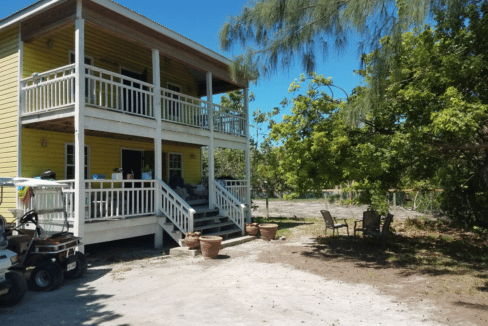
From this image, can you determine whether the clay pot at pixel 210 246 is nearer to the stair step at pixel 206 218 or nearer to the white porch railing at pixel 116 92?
the stair step at pixel 206 218

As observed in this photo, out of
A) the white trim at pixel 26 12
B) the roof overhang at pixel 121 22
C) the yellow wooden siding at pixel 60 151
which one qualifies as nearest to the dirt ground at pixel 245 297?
the yellow wooden siding at pixel 60 151

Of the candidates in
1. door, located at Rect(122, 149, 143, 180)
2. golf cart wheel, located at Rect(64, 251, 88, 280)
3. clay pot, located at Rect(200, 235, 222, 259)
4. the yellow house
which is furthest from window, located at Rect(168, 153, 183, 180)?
golf cart wheel, located at Rect(64, 251, 88, 280)

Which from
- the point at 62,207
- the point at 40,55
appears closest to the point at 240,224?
the point at 62,207

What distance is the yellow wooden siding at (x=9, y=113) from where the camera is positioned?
10.3 m

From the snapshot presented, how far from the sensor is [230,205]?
1263cm

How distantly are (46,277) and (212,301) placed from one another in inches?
124

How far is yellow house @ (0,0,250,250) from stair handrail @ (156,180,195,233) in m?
0.03

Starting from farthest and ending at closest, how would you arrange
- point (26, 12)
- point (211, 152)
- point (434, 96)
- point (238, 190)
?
point (238, 190) → point (211, 152) → point (26, 12) → point (434, 96)

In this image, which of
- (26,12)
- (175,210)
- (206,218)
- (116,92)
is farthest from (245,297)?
(26,12)

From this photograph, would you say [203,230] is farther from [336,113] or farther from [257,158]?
[257,158]

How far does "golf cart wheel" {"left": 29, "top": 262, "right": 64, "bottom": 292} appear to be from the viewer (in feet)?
21.0

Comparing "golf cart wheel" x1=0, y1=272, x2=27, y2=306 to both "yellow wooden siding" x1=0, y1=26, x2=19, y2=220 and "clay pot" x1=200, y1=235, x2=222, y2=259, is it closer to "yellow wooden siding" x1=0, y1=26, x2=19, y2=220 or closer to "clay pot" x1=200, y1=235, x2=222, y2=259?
"clay pot" x1=200, y1=235, x2=222, y2=259

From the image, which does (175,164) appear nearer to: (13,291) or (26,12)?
(26,12)

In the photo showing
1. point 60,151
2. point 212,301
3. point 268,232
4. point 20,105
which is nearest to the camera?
point 212,301
